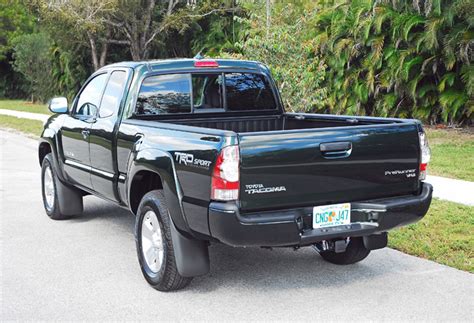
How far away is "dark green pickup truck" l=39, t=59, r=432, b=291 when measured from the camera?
457 cm

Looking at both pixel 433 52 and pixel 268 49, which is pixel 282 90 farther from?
pixel 433 52

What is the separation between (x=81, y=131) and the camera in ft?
23.1

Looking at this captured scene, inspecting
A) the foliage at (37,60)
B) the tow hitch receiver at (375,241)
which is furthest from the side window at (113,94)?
the foliage at (37,60)

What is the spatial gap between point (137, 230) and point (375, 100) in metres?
12.2

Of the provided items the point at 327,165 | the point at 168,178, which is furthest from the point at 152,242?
the point at 327,165

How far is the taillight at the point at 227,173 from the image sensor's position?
4.49 metres

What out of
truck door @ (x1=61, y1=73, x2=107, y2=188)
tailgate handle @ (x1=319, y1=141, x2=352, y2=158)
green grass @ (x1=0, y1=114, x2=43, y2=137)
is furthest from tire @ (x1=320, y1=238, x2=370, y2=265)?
green grass @ (x1=0, y1=114, x2=43, y2=137)

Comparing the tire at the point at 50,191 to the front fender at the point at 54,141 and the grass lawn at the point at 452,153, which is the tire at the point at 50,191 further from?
the grass lawn at the point at 452,153

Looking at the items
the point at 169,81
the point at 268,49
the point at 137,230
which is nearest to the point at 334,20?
the point at 268,49

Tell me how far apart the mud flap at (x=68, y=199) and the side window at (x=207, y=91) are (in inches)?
88.6

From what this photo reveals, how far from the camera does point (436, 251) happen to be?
6.26 meters

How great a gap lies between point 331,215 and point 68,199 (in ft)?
13.1

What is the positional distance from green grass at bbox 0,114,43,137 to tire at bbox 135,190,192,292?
1402 cm

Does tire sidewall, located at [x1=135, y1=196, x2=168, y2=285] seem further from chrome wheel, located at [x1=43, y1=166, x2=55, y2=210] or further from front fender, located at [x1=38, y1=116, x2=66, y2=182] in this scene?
chrome wheel, located at [x1=43, y1=166, x2=55, y2=210]
